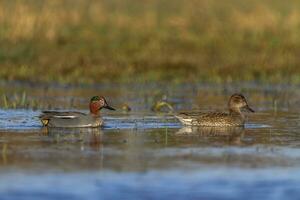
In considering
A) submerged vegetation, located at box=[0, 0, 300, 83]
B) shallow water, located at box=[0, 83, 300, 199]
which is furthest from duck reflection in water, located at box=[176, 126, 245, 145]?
submerged vegetation, located at box=[0, 0, 300, 83]

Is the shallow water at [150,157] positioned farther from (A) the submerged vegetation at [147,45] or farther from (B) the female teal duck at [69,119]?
(A) the submerged vegetation at [147,45]

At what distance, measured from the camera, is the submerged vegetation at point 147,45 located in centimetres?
2164

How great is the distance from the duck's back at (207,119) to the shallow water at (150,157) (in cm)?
16

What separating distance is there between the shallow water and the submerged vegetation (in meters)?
4.45

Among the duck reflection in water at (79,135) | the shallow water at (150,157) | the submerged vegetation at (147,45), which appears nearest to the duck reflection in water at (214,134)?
the shallow water at (150,157)

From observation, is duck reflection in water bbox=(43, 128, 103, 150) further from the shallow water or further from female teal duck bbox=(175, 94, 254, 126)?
female teal duck bbox=(175, 94, 254, 126)

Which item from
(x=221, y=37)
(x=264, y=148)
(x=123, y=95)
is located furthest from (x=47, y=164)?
(x=221, y=37)

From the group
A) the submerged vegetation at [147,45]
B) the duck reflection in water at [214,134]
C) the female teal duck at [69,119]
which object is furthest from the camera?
the submerged vegetation at [147,45]

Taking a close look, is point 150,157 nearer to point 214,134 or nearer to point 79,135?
point 79,135

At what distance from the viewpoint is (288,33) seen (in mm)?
24406

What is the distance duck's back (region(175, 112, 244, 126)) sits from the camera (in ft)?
46.7

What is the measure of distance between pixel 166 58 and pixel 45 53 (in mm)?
2627

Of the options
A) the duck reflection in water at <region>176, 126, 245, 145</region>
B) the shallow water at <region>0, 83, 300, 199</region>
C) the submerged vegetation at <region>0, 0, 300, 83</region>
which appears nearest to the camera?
the shallow water at <region>0, 83, 300, 199</region>

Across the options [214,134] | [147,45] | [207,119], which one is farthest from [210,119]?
[147,45]
